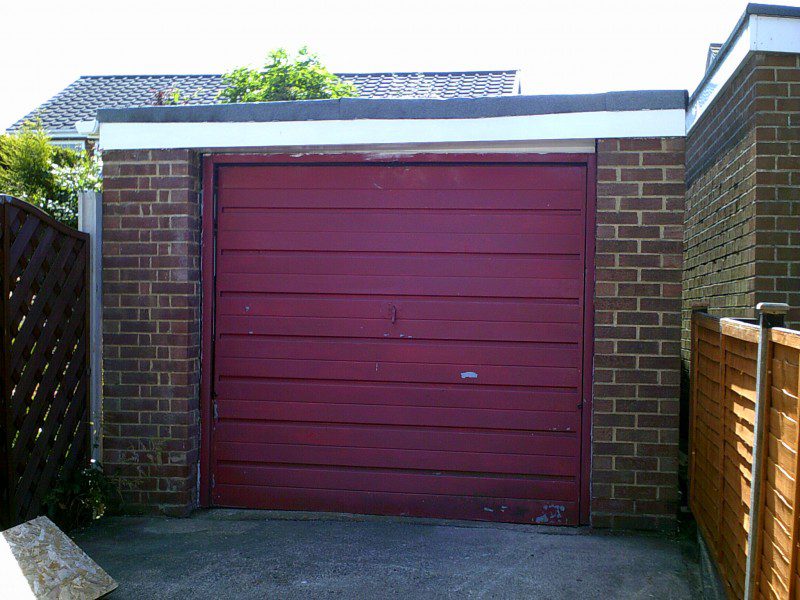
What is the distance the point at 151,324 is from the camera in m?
5.94

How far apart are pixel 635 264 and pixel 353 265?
73.9 inches

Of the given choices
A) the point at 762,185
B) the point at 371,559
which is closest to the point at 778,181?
the point at 762,185

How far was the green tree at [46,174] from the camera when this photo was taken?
23.0ft

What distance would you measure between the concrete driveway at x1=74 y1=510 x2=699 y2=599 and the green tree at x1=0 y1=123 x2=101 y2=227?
2740 millimetres

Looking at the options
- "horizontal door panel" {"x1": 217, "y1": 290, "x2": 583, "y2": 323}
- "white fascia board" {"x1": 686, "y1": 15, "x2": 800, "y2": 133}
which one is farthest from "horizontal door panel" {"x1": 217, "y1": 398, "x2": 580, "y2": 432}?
"white fascia board" {"x1": 686, "y1": 15, "x2": 800, "y2": 133}

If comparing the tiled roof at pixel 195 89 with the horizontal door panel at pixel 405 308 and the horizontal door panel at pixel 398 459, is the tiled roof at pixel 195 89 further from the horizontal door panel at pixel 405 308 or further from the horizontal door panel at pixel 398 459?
the horizontal door panel at pixel 398 459

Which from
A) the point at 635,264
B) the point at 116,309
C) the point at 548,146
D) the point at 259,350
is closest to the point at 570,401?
the point at 635,264

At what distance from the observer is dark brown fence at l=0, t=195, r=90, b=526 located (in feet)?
16.0

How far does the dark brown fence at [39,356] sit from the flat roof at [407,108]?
3.42 ft

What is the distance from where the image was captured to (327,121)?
5805mm

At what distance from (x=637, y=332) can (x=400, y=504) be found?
1973 mm

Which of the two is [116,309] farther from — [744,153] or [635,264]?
[744,153]

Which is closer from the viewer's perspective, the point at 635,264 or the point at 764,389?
the point at 764,389

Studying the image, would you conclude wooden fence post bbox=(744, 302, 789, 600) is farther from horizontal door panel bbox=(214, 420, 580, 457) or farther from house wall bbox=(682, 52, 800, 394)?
horizontal door panel bbox=(214, 420, 580, 457)
